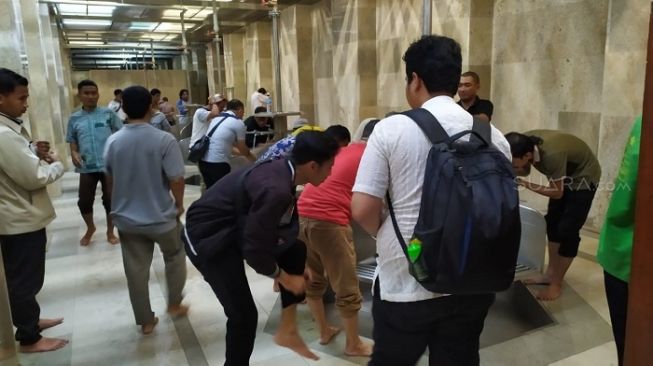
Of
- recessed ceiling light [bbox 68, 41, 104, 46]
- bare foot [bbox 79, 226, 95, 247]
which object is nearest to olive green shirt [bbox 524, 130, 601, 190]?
bare foot [bbox 79, 226, 95, 247]

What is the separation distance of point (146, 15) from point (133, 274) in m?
9.85

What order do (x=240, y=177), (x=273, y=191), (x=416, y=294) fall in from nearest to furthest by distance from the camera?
(x=416, y=294), (x=273, y=191), (x=240, y=177)

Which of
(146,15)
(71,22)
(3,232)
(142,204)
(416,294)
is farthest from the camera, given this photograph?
(71,22)

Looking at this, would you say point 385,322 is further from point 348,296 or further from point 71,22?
point 71,22

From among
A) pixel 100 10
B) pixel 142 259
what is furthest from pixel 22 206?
pixel 100 10

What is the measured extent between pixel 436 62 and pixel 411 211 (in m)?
0.45

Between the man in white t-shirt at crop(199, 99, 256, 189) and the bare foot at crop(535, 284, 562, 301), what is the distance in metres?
2.95

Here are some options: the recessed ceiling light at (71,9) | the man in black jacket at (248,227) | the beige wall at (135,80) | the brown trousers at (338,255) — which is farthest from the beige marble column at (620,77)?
the beige wall at (135,80)

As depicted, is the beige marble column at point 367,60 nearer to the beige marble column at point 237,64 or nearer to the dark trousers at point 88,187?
the dark trousers at point 88,187

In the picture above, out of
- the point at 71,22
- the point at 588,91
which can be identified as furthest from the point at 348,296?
the point at 71,22

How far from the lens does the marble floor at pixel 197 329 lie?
8.68 ft

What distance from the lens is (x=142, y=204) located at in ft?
9.00

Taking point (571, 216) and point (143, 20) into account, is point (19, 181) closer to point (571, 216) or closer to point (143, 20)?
point (571, 216)

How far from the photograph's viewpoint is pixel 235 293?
2.05 meters
